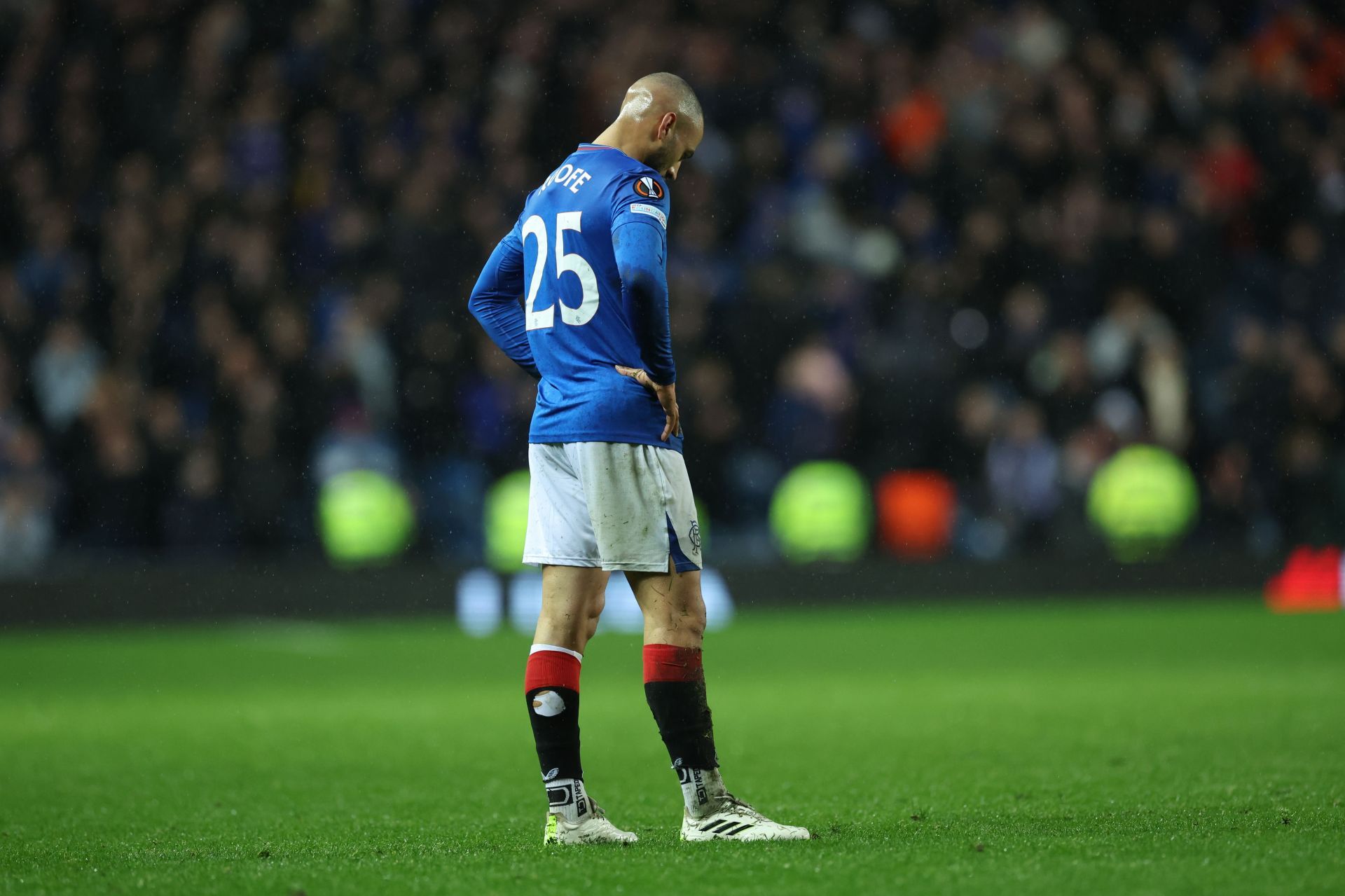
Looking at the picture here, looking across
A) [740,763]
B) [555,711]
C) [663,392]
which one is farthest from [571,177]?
[740,763]

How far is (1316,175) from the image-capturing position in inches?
655

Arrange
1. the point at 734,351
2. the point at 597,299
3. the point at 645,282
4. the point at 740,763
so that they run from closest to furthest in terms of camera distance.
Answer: the point at 645,282 → the point at 597,299 → the point at 740,763 → the point at 734,351

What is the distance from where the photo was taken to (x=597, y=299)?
194 inches

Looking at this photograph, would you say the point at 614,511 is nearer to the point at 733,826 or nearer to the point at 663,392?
the point at 663,392

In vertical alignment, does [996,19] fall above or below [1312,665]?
above

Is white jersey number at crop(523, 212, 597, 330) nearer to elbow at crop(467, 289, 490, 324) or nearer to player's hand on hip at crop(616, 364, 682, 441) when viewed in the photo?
player's hand on hip at crop(616, 364, 682, 441)

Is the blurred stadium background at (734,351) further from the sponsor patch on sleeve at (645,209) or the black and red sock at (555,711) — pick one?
→ the sponsor patch on sleeve at (645,209)

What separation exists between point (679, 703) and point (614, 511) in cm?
59

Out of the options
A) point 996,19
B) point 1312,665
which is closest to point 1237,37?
point 996,19

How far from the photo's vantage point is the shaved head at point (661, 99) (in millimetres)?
5020

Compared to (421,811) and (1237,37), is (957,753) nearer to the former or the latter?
(421,811)

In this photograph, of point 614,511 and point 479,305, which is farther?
point 479,305

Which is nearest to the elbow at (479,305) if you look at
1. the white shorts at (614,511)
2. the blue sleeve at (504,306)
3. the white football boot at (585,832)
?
the blue sleeve at (504,306)

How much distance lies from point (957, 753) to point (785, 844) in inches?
96.9
